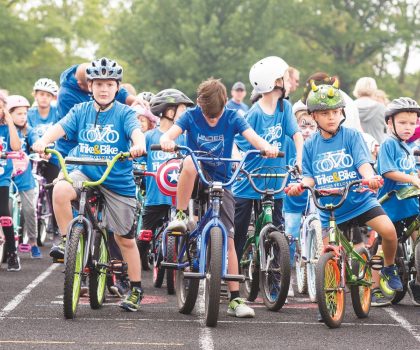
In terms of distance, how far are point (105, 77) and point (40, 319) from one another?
204cm

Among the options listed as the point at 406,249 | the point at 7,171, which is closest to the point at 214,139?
the point at 406,249

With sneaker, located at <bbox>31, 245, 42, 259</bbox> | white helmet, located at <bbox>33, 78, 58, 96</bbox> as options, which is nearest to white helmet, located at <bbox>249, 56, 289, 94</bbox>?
sneaker, located at <bbox>31, 245, 42, 259</bbox>

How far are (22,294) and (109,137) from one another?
2124mm

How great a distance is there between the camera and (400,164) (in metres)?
10.9

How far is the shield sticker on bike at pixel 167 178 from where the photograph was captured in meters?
11.9

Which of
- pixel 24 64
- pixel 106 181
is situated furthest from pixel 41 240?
pixel 24 64

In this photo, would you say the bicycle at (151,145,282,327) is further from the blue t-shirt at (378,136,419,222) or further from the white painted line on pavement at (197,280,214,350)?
the blue t-shirt at (378,136,419,222)

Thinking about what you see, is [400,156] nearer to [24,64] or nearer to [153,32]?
[24,64]

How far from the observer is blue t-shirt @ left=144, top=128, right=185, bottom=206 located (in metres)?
12.8

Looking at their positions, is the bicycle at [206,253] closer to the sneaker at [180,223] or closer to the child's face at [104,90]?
the sneaker at [180,223]

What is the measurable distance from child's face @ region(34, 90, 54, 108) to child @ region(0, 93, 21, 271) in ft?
10.4

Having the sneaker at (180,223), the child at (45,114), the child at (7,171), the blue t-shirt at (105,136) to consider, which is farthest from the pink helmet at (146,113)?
the sneaker at (180,223)

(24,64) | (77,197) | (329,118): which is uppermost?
(24,64)

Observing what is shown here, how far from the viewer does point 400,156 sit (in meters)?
10.9
